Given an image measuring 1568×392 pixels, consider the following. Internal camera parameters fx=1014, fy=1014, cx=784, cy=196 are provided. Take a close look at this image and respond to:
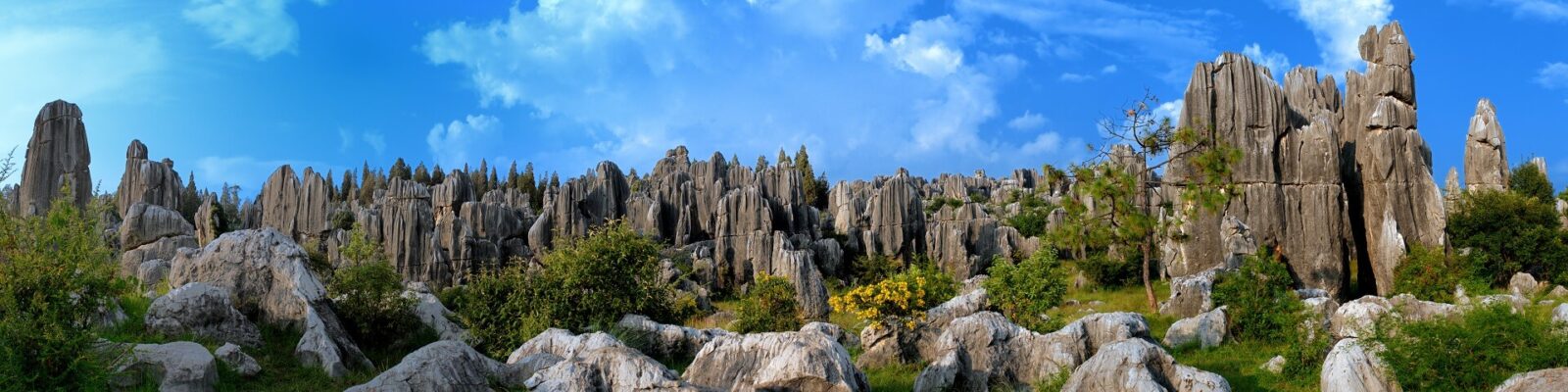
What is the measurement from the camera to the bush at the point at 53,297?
1136cm

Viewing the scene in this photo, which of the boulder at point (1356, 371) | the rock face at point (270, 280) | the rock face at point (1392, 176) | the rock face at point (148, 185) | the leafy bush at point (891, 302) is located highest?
the rock face at point (148, 185)

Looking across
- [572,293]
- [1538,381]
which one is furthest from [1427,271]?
[572,293]

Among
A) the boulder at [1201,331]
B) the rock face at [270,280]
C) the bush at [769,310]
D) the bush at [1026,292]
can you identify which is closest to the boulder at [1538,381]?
the boulder at [1201,331]

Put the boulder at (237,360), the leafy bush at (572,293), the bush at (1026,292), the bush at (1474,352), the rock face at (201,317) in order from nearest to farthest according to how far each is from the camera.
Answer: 1. the bush at (1474,352)
2. the boulder at (237,360)
3. the rock face at (201,317)
4. the leafy bush at (572,293)
5. the bush at (1026,292)

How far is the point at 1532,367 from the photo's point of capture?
13.4 meters

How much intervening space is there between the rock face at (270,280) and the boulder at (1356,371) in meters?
14.5

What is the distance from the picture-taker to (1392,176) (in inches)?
1481

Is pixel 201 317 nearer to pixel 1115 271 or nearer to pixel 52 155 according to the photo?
pixel 52 155

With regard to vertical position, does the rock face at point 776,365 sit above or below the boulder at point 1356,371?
above

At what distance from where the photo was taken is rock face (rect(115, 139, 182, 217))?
2405 inches

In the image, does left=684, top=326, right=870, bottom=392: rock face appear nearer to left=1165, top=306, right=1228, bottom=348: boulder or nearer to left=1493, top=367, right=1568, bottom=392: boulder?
left=1493, top=367, right=1568, bottom=392: boulder

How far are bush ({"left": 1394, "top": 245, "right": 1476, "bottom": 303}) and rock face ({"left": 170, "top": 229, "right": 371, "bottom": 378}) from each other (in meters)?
30.1

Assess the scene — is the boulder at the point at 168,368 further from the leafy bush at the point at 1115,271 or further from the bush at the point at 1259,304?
the leafy bush at the point at 1115,271

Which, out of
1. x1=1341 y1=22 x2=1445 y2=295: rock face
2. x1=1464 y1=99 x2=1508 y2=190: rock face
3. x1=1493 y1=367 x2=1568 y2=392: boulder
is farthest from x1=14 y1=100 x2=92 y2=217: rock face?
x1=1464 y1=99 x2=1508 y2=190: rock face
